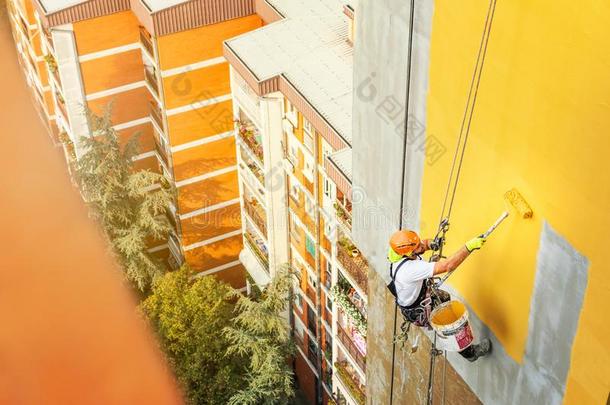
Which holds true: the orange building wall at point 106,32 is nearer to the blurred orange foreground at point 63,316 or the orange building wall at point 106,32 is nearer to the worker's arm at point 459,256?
the blurred orange foreground at point 63,316

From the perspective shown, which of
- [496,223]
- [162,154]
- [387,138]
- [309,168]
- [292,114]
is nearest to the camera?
[496,223]

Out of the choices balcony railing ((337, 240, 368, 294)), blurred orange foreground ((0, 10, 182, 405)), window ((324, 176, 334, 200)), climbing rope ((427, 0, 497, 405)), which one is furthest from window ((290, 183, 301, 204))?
climbing rope ((427, 0, 497, 405))

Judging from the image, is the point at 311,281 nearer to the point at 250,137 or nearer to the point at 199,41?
the point at 250,137

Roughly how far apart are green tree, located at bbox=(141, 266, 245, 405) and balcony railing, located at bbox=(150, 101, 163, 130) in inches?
223

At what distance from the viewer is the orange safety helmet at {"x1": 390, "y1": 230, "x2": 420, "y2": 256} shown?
11391 mm

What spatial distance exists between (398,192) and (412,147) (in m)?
1.00

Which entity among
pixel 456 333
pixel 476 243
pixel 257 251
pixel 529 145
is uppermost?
pixel 529 145

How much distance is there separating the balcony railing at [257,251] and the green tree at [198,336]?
2.16 metres

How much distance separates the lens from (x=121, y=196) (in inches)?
1150

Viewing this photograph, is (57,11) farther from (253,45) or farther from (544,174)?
(544,174)

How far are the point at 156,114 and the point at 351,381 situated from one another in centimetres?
1153

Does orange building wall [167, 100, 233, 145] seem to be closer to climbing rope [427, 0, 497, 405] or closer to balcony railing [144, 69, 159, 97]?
balcony railing [144, 69, 159, 97]

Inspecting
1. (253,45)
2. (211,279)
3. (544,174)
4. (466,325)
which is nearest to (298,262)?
(211,279)

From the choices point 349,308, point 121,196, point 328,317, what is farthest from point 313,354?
point 121,196
